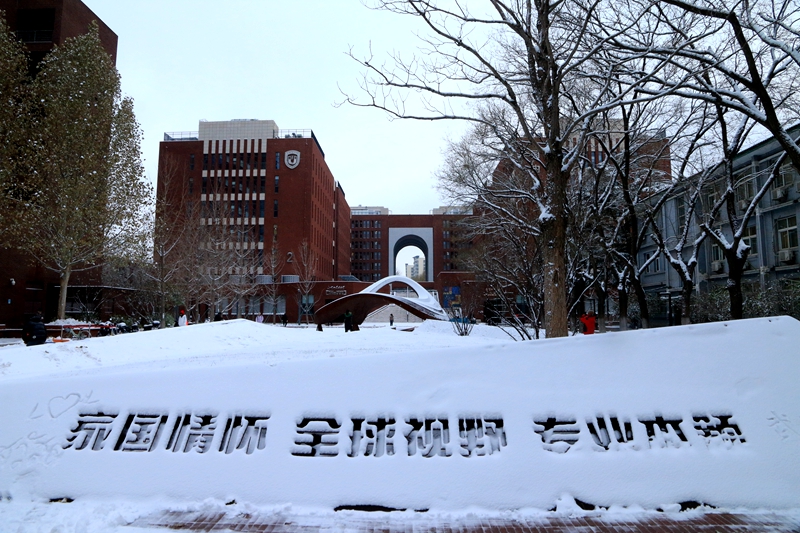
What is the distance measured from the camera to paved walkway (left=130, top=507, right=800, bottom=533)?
12.3 feet

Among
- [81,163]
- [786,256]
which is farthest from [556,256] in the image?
[786,256]

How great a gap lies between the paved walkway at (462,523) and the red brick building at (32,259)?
92.2 ft

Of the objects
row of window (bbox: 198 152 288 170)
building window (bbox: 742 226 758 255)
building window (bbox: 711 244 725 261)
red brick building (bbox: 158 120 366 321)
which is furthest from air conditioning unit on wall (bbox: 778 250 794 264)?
row of window (bbox: 198 152 288 170)

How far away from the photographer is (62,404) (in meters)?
4.90

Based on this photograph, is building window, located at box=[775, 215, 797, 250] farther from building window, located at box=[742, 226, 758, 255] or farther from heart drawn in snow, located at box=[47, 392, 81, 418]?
heart drawn in snow, located at box=[47, 392, 81, 418]

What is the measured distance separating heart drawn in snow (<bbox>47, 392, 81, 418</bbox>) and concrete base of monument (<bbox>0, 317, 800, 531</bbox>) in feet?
0.05

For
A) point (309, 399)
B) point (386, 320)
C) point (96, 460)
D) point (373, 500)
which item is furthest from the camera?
point (386, 320)

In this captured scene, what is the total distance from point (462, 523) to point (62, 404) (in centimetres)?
413

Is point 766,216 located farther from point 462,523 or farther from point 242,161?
point 242,161

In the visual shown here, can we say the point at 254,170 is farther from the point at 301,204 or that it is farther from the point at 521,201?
the point at 521,201

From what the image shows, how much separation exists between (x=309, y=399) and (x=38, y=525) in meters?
2.30

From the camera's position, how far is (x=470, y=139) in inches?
670

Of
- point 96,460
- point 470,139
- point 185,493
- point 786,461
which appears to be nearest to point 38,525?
point 96,460

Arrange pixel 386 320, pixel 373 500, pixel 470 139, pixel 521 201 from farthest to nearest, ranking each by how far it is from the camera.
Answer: pixel 386 320, pixel 521 201, pixel 470 139, pixel 373 500
